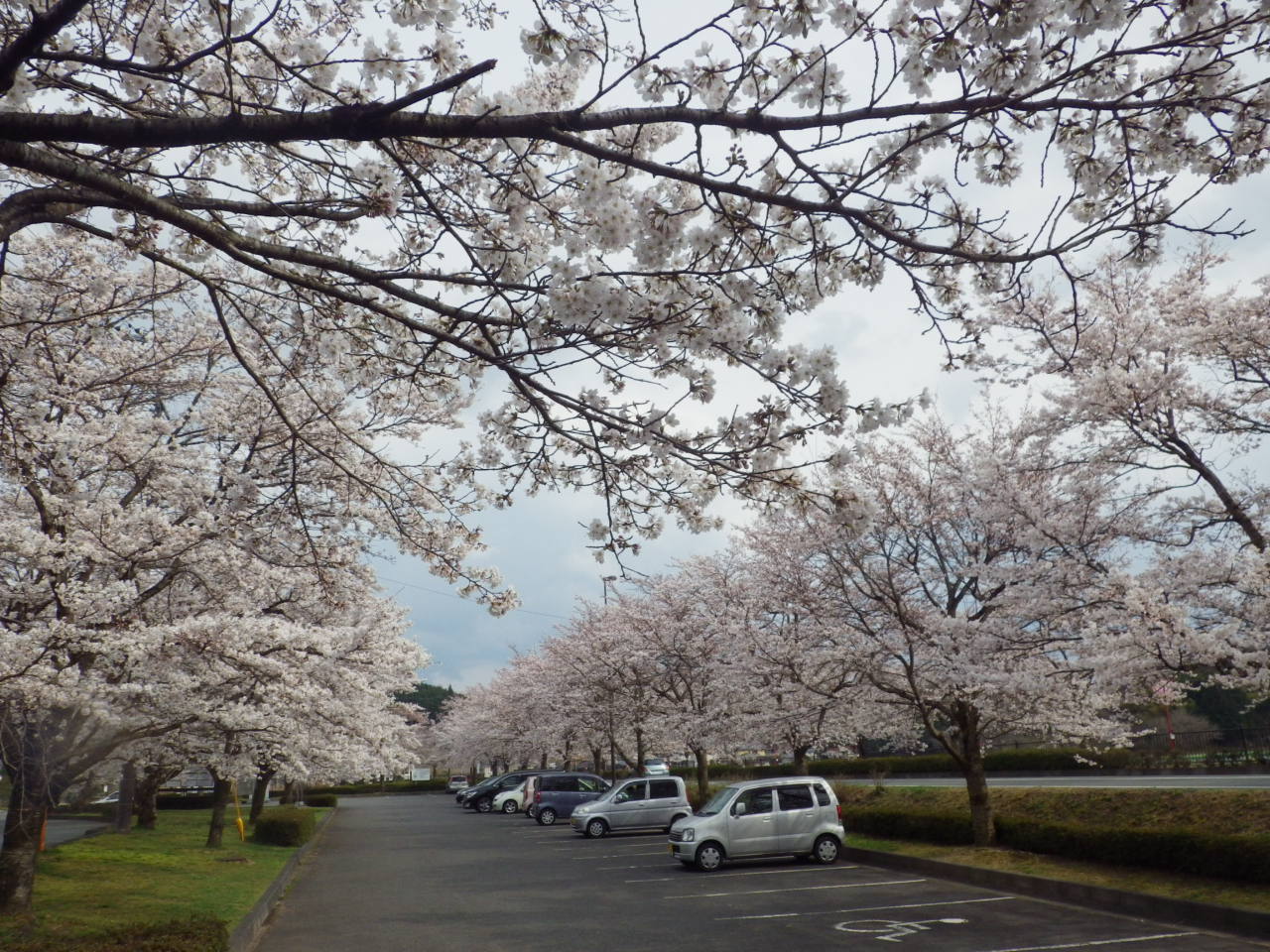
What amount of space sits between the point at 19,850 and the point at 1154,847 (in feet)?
47.3

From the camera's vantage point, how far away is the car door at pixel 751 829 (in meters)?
16.1

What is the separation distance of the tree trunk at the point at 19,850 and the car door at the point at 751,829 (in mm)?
10832

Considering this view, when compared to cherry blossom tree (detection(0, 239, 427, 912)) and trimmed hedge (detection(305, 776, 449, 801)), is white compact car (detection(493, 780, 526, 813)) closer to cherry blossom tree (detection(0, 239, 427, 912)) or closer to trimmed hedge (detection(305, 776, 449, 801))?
cherry blossom tree (detection(0, 239, 427, 912))

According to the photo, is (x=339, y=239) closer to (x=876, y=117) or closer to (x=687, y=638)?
(x=876, y=117)

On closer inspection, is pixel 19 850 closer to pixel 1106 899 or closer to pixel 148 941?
pixel 148 941

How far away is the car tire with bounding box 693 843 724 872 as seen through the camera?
15.9m

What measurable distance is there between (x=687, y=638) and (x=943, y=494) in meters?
13.1

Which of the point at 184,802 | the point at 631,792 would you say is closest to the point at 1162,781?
the point at 631,792

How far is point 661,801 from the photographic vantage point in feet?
83.2

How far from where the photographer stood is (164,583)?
33.6 feet

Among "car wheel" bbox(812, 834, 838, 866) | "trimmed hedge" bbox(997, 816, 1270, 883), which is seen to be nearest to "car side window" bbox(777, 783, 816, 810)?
"car wheel" bbox(812, 834, 838, 866)

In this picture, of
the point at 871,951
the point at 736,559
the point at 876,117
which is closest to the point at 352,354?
the point at 876,117

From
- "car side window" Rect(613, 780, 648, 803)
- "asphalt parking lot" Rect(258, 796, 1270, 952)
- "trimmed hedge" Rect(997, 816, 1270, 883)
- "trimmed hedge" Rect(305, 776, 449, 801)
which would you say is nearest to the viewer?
"asphalt parking lot" Rect(258, 796, 1270, 952)

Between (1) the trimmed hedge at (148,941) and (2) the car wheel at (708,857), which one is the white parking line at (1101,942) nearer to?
(1) the trimmed hedge at (148,941)
